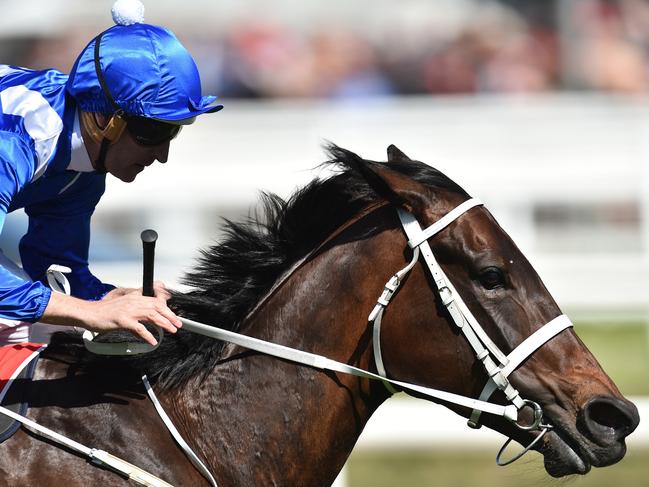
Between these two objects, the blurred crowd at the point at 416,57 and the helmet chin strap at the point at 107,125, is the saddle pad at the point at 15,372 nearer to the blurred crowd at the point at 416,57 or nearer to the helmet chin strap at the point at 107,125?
the helmet chin strap at the point at 107,125

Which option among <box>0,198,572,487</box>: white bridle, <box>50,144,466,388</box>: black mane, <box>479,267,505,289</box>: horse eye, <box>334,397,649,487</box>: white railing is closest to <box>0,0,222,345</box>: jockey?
<box>50,144,466,388</box>: black mane

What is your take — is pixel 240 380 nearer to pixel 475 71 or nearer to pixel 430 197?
pixel 430 197

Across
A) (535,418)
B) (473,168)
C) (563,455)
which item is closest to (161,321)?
(535,418)

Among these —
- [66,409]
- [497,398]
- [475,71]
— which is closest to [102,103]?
[66,409]

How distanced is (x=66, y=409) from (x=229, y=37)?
9.59 meters

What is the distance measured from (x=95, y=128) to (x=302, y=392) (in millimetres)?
958

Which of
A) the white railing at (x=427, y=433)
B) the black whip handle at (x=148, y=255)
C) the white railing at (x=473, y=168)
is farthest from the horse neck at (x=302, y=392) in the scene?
the white railing at (x=473, y=168)

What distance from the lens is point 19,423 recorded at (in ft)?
10.1

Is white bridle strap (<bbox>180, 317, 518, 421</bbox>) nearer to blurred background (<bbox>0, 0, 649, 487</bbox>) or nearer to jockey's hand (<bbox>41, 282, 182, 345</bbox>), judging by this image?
jockey's hand (<bbox>41, 282, 182, 345</bbox>)

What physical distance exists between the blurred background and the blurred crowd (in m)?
0.02

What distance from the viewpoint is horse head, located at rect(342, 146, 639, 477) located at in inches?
125

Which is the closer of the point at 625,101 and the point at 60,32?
the point at 625,101

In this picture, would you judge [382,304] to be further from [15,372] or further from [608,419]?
[15,372]

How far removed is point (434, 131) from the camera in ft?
33.3
